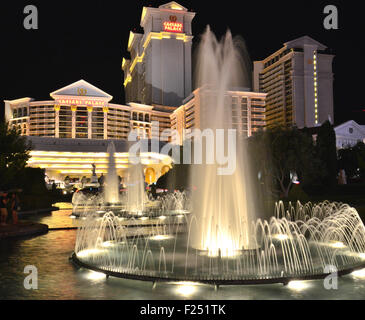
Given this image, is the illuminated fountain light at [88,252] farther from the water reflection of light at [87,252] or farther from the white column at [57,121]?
the white column at [57,121]

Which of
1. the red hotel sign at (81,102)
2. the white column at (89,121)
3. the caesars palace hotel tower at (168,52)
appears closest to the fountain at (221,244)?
the white column at (89,121)

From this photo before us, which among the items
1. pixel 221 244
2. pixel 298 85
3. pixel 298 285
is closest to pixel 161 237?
pixel 221 244

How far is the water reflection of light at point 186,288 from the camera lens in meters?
7.50

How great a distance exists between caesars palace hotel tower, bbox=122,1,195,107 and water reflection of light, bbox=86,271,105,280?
14675 cm

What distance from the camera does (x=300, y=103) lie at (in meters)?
149

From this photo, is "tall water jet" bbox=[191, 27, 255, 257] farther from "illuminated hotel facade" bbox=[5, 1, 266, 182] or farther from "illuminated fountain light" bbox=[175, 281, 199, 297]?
"illuminated hotel facade" bbox=[5, 1, 266, 182]

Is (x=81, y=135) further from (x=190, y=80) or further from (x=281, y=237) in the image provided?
(x=281, y=237)

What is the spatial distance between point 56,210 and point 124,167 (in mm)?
88120

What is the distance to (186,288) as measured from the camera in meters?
7.84

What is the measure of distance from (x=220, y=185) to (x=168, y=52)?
15109 centimetres

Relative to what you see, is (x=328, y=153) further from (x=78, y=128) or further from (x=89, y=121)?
(x=78, y=128)

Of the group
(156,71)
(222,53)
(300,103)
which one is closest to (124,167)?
(156,71)

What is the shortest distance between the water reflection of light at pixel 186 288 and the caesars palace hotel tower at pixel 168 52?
148075 millimetres

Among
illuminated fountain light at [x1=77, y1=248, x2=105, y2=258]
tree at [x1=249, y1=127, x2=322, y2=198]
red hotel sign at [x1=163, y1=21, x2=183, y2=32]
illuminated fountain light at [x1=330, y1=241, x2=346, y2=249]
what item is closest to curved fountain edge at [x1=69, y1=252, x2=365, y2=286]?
illuminated fountain light at [x1=77, y1=248, x2=105, y2=258]
